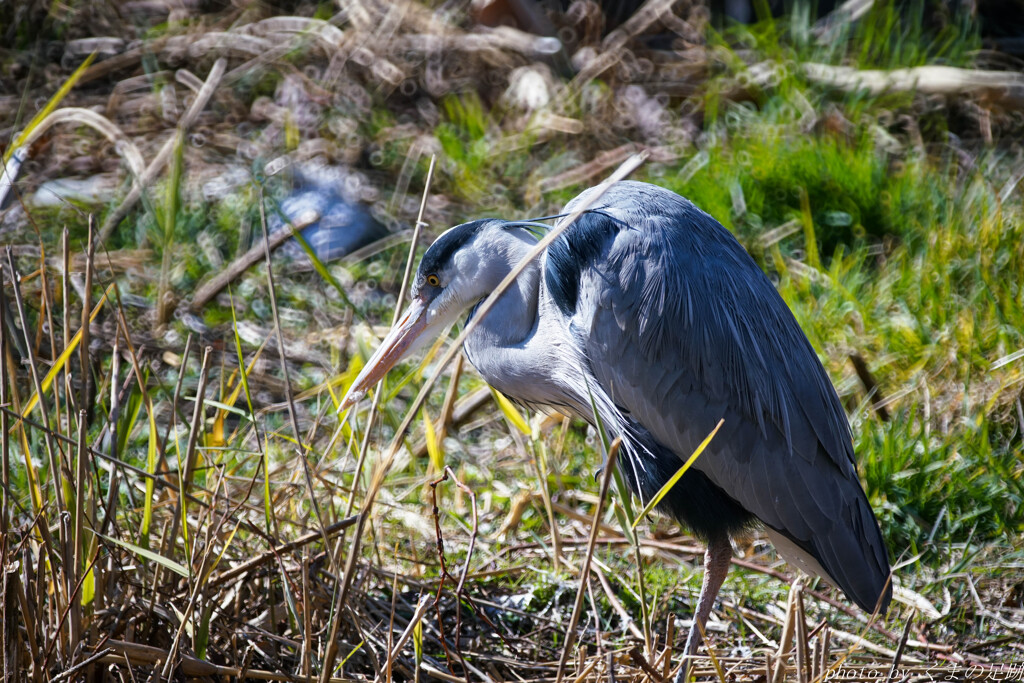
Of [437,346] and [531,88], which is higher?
[437,346]

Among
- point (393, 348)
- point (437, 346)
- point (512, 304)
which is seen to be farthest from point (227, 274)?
point (512, 304)

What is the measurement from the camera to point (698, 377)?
251cm

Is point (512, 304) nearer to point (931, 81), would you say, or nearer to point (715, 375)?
point (715, 375)

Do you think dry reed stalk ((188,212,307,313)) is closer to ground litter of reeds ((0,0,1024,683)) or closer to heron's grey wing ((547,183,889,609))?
ground litter of reeds ((0,0,1024,683))

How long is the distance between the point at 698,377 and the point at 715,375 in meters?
0.04

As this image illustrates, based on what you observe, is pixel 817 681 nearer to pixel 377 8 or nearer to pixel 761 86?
pixel 761 86

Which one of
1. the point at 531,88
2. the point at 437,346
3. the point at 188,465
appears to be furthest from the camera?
the point at 531,88

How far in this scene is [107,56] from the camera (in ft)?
19.2

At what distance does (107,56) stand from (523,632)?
4.78 metres

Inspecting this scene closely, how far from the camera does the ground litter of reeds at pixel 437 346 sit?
6.74 feet

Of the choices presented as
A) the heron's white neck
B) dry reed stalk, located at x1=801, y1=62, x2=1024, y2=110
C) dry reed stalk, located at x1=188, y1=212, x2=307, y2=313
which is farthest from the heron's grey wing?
dry reed stalk, located at x1=801, y1=62, x2=1024, y2=110

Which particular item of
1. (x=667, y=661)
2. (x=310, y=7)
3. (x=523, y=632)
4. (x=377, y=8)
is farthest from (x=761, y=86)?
(x=667, y=661)

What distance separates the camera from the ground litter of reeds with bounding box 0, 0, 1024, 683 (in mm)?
2055

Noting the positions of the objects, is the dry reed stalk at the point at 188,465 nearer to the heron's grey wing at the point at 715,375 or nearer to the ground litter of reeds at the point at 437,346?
the ground litter of reeds at the point at 437,346
